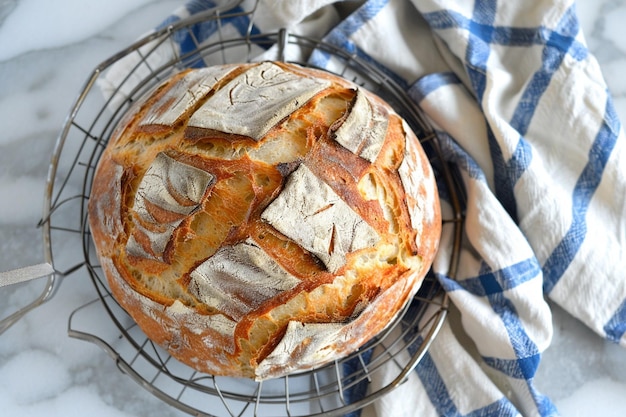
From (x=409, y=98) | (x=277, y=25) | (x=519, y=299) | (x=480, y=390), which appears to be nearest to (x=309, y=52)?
(x=277, y=25)

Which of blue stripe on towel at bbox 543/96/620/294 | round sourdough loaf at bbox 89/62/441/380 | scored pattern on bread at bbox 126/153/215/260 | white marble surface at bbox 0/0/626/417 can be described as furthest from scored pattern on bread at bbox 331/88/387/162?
white marble surface at bbox 0/0/626/417

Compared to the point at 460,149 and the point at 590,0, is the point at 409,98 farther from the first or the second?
the point at 590,0

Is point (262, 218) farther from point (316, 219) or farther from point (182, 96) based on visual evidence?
point (182, 96)

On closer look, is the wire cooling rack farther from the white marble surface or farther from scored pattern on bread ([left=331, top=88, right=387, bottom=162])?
scored pattern on bread ([left=331, top=88, right=387, bottom=162])

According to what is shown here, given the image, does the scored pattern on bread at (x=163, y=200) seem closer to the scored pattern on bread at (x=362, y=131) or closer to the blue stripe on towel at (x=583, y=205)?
the scored pattern on bread at (x=362, y=131)

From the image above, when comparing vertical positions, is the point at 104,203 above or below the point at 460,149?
above
